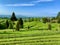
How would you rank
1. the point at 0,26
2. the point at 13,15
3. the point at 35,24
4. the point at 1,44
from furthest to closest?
the point at 35,24 < the point at 0,26 < the point at 13,15 < the point at 1,44

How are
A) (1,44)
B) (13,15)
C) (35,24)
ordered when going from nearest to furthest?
(1,44) < (13,15) < (35,24)

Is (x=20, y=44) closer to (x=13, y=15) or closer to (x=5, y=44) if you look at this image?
(x=5, y=44)

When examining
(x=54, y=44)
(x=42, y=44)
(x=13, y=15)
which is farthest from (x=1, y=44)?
(x=13, y=15)

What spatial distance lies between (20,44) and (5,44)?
2.60m

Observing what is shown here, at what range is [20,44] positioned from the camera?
34.8m

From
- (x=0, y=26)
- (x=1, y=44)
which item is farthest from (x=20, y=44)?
(x=0, y=26)

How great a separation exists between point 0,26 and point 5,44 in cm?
9336

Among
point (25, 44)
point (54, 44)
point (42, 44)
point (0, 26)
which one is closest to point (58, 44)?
point (54, 44)

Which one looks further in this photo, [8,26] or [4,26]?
[4,26]

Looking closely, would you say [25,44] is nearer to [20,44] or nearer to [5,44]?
[20,44]

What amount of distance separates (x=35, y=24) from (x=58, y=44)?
110874 mm

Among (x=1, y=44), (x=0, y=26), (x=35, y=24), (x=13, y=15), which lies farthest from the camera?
(x=35, y=24)

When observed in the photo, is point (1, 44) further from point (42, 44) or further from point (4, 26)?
point (4, 26)

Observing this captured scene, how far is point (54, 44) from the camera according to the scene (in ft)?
115
